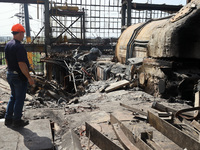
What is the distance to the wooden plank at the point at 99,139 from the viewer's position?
9.66 ft

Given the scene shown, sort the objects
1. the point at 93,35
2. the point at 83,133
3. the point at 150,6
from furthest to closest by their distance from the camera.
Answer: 1. the point at 93,35
2. the point at 150,6
3. the point at 83,133

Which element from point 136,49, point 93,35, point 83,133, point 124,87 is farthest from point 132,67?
point 93,35

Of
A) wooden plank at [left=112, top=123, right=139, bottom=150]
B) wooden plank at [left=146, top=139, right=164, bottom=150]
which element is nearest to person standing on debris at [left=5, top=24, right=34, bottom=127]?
wooden plank at [left=112, top=123, right=139, bottom=150]

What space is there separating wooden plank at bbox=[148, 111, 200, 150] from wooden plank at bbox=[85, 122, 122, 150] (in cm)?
103

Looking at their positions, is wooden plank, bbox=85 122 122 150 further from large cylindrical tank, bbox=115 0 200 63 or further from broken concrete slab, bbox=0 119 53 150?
large cylindrical tank, bbox=115 0 200 63

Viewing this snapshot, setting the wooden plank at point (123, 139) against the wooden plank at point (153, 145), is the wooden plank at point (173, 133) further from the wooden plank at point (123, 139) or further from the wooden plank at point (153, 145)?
Answer: the wooden plank at point (123, 139)

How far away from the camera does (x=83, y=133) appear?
3820 mm

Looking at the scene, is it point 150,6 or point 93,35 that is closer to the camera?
point 150,6

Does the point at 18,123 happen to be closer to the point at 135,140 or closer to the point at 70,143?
the point at 70,143

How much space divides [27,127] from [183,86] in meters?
4.53

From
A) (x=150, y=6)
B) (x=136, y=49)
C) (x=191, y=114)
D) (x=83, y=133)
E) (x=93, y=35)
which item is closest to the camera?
(x=83, y=133)

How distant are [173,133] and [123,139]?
831 millimetres

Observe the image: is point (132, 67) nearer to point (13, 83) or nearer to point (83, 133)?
point (83, 133)

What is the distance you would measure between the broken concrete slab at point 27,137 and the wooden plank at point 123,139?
3.64 ft
